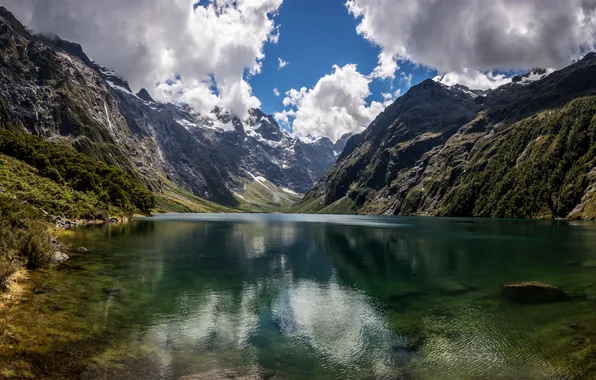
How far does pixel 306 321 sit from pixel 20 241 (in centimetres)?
3164

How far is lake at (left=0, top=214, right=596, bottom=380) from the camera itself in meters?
20.0

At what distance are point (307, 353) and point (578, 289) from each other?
3123cm

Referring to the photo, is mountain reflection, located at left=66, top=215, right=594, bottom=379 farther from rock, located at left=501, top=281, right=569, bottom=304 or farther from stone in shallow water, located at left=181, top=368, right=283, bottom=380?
rock, located at left=501, top=281, right=569, bottom=304

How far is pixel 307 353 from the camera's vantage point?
22.6 m

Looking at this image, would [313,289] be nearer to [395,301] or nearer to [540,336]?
[395,301]

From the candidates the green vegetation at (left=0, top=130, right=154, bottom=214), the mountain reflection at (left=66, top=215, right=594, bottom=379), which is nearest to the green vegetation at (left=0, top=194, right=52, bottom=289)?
the mountain reflection at (left=66, top=215, right=594, bottom=379)

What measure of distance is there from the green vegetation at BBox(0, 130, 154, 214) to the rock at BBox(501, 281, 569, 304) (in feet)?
395

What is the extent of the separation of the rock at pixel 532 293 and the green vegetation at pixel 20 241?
4423cm

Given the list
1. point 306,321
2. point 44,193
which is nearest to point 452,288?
point 306,321

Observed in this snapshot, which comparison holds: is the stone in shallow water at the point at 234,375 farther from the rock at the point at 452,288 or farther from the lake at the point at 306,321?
the rock at the point at 452,288

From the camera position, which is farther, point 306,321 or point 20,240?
point 20,240

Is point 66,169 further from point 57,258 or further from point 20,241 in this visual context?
point 20,241

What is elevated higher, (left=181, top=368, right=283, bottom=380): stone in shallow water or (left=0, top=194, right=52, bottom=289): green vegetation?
(left=0, top=194, right=52, bottom=289): green vegetation

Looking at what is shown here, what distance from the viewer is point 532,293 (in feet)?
115
